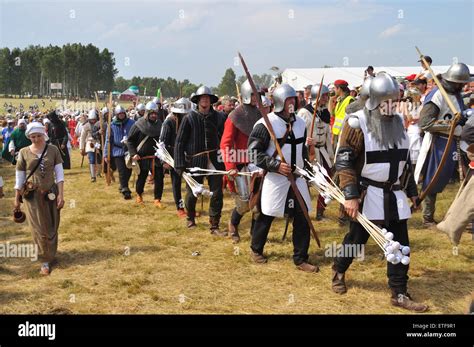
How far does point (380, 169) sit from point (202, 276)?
2331mm

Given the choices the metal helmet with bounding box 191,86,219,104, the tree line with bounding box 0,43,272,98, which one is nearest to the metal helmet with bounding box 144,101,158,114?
the metal helmet with bounding box 191,86,219,104

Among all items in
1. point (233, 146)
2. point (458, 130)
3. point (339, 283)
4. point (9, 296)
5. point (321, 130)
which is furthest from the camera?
point (321, 130)

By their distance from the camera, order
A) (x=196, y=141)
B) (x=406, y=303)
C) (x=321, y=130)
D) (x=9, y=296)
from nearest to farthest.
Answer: (x=406, y=303)
(x=9, y=296)
(x=196, y=141)
(x=321, y=130)

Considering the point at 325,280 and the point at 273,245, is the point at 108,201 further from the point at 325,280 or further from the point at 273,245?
the point at 325,280

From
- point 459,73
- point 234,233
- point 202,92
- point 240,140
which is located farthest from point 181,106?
point 459,73

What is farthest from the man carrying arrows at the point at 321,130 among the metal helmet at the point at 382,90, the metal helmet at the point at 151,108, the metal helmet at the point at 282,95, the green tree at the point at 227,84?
the green tree at the point at 227,84

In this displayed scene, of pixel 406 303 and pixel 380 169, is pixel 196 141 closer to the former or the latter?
pixel 380 169

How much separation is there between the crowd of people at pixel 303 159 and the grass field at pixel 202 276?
0.25 m

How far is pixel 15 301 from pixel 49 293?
0.32m

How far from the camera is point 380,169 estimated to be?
3961 millimetres

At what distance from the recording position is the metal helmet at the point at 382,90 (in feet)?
12.6

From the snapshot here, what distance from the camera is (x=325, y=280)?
4.83m

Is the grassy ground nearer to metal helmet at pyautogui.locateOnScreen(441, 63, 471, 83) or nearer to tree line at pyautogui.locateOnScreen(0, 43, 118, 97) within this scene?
metal helmet at pyautogui.locateOnScreen(441, 63, 471, 83)
